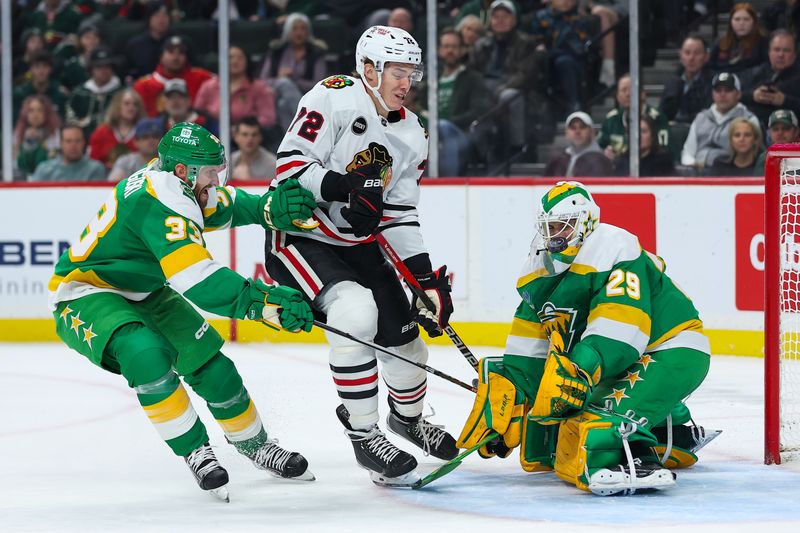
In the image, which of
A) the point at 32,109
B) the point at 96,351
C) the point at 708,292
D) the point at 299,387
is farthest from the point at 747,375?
the point at 32,109

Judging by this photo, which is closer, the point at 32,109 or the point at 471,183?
the point at 471,183

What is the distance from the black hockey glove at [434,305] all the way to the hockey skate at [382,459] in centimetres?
40

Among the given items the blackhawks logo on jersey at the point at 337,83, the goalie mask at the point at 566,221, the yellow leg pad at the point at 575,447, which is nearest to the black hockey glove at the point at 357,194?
the blackhawks logo on jersey at the point at 337,83

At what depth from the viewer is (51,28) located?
27.1 feet

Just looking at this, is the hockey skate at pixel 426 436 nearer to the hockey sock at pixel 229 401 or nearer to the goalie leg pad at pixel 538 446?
the goalie leg pad at pixel 538 446

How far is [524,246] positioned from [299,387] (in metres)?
1.51

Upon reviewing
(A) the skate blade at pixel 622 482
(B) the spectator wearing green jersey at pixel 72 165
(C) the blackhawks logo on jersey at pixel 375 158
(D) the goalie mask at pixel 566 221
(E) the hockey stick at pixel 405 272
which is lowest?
(A) the skate blade at pixel 622 482

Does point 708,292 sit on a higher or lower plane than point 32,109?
lower

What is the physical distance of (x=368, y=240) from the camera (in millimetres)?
4113

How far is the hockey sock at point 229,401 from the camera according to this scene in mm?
3869

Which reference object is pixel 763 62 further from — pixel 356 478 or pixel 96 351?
pixel 96 351

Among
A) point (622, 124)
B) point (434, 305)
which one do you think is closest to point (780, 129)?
point (622, 124)

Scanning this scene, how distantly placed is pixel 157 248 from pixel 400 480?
914 mm

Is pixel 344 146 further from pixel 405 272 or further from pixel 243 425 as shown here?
pixel 243 425
